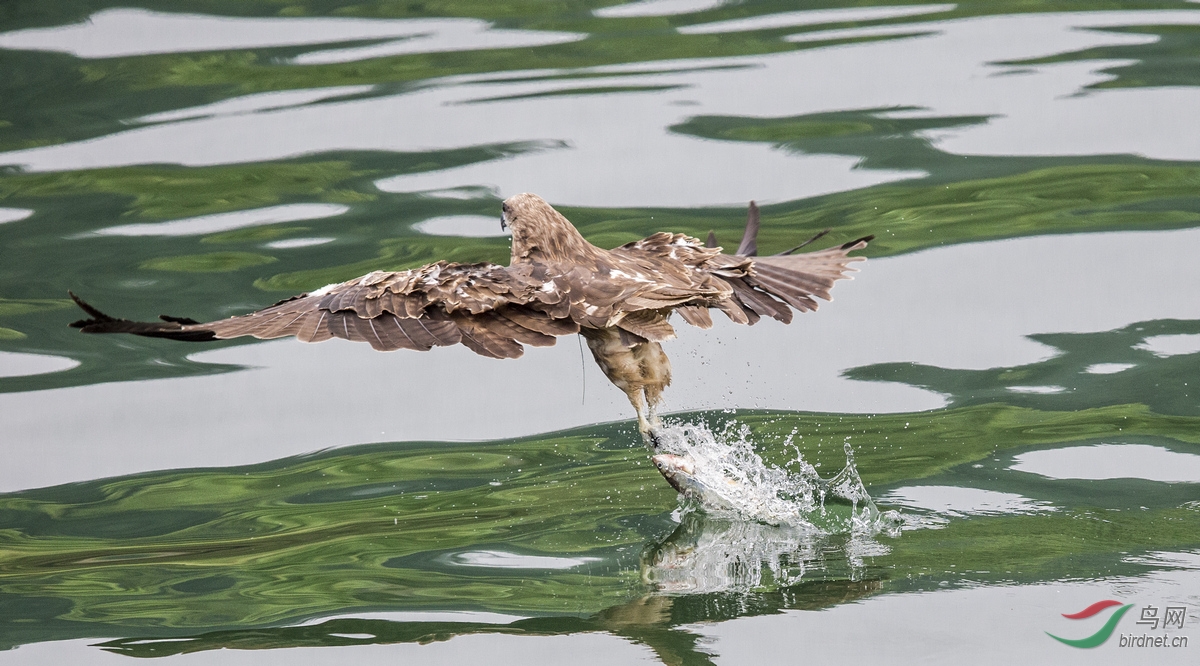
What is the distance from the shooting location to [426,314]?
561cm

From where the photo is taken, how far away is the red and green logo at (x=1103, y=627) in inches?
214

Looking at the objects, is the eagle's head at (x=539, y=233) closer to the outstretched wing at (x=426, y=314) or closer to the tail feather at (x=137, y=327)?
the outstretched wing at (x=426, y=314)

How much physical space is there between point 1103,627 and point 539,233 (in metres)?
2.83

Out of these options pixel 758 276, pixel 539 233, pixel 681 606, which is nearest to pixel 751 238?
pixel 758 276

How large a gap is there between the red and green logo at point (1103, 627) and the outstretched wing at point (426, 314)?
225 cm

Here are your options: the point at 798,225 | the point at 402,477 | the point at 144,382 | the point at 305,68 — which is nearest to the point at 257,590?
the point at 402,477

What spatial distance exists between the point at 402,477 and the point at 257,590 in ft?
4.35

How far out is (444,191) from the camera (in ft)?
36.0

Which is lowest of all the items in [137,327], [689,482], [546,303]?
[689,482]

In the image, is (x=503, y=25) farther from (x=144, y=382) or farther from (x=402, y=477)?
(x=402, y=477)

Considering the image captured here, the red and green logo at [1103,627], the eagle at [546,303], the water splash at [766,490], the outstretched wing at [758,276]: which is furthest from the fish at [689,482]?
the red and green logo at [1103,627]

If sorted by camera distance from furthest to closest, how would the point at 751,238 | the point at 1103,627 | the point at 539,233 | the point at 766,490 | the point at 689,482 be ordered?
the point at 751,238 < the point at 766,490 < the point at 689,482 < the point at 539,233 < the point at 1103,627

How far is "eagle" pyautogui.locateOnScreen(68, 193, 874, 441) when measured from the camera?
5480 millimetres

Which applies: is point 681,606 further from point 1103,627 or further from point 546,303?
point 1103,627
